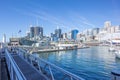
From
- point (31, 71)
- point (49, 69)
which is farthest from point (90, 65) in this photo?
point (49, 69)

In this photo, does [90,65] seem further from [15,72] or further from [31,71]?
[15,72]

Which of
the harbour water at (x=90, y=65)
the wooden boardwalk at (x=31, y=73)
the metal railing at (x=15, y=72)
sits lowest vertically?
the harbour water at (x=90, y=65)

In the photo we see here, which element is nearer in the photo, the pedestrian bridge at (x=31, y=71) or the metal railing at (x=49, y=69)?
the pedestrian bridge at (x=31, y=71)

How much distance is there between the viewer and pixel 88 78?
2092cm

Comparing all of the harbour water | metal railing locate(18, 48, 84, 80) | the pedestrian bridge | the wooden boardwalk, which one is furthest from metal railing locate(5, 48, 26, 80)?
the harbour water

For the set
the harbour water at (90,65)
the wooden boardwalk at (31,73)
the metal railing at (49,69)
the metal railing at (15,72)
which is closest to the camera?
the metal railing at (15,72)

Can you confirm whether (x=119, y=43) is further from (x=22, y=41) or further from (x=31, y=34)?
(x=31, y=34)

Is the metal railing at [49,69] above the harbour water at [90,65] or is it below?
above

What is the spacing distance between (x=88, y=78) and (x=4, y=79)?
13.6m

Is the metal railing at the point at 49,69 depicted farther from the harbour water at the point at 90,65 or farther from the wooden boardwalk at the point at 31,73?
the harbour water at the point at 90,65

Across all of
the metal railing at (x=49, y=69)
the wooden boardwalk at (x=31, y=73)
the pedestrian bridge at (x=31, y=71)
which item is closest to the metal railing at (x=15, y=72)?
the pedestrian bridge at (x=31, y=71)

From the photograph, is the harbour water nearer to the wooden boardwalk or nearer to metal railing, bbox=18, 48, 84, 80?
metal railing, bbox=18, 48, 84, 80

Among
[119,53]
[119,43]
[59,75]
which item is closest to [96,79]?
[59,75]

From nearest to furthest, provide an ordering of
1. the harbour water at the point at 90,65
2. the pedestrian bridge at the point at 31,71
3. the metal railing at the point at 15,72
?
the metal railing at the point at 15,72, the pedestrian bridge at the point at 31,71, the harbour water at the point at 90,65
